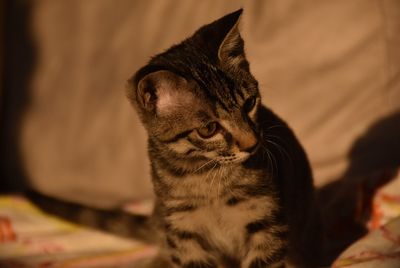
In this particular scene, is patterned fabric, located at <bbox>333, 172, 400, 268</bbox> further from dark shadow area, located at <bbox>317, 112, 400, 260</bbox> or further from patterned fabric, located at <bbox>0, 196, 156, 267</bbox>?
patterned fabric, located at <bbox>0, 196, 156, 267</bbox>

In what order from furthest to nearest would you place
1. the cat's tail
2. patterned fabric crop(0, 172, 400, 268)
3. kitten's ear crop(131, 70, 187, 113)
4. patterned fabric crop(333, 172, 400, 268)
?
the cat's tail < patterned fabric crop(0, 172, 400, 268) < patterned fabric crop(333, 172, 400, 268) < kitten's ear crop(131, 70, 187, 113)

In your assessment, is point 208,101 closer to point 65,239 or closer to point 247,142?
point 247,142

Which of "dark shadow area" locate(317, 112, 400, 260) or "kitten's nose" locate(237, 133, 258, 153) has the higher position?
"kitten's nose" locate(237, 133, 258, 153)

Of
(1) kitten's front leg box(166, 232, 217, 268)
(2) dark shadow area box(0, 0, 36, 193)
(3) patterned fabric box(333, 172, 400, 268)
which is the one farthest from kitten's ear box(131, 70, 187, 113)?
(2) dark shadow area box(0, 0, 36, 193)

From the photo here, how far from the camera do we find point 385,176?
1236 millimetres

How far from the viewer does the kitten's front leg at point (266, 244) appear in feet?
3.03

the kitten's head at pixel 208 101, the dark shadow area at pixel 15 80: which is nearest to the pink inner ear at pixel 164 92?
the kitten's head at pixel 208 101

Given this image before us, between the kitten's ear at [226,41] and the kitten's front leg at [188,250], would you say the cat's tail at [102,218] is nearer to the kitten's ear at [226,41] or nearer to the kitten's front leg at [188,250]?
the kitten's front leg at [188,250]

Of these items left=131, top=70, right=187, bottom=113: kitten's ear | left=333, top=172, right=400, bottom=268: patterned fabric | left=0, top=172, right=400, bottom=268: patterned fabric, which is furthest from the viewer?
left=0, top=172, right=400, bottom=268: patterned fabric

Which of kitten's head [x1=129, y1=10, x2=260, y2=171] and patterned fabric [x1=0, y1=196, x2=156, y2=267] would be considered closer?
kitten's head [x1=129, y1=10, x2=260, y2=171]

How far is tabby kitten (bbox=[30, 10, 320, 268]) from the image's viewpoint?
843 millimetres

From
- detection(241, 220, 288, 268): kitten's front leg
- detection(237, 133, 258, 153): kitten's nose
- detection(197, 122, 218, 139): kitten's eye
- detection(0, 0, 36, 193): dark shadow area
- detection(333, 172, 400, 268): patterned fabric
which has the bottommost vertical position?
detection(333, 172, 400, 268): patterned fabric

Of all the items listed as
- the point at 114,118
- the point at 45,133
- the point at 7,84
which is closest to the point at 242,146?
the point at 114,118

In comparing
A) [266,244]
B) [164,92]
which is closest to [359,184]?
[266,244]
